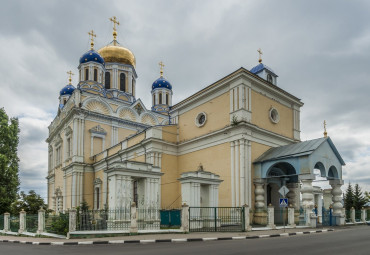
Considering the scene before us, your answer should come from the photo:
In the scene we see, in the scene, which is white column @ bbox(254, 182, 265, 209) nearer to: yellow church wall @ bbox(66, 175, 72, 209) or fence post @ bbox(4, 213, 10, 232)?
fence post @ bbox(4, 213, 10, 232)

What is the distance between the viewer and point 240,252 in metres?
8.30

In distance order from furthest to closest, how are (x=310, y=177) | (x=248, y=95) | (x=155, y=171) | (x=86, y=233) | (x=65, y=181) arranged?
(x=65, y=181), (x=248, y=95), (x=155, y=171), (x=310, y=177), (x=86, y=233)

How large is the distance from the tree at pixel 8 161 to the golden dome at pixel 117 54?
523 inches

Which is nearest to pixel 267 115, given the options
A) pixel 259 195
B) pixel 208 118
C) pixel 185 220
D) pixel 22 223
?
pixel 208 118

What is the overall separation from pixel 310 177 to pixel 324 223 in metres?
3.98

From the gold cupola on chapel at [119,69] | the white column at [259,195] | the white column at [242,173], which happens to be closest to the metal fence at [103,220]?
the white column at [242,173]

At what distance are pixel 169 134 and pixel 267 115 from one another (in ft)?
24.2

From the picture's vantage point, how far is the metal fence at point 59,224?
14.6m

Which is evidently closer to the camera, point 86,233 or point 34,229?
point 86,233

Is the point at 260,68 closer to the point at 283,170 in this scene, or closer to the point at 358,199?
the point at 283,170

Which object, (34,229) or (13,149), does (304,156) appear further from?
(13,149)

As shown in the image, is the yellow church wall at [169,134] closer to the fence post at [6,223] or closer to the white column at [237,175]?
the white column at [237,175]

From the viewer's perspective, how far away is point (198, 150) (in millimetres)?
22578

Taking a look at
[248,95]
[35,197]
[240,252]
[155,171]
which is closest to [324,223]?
[248,95]
